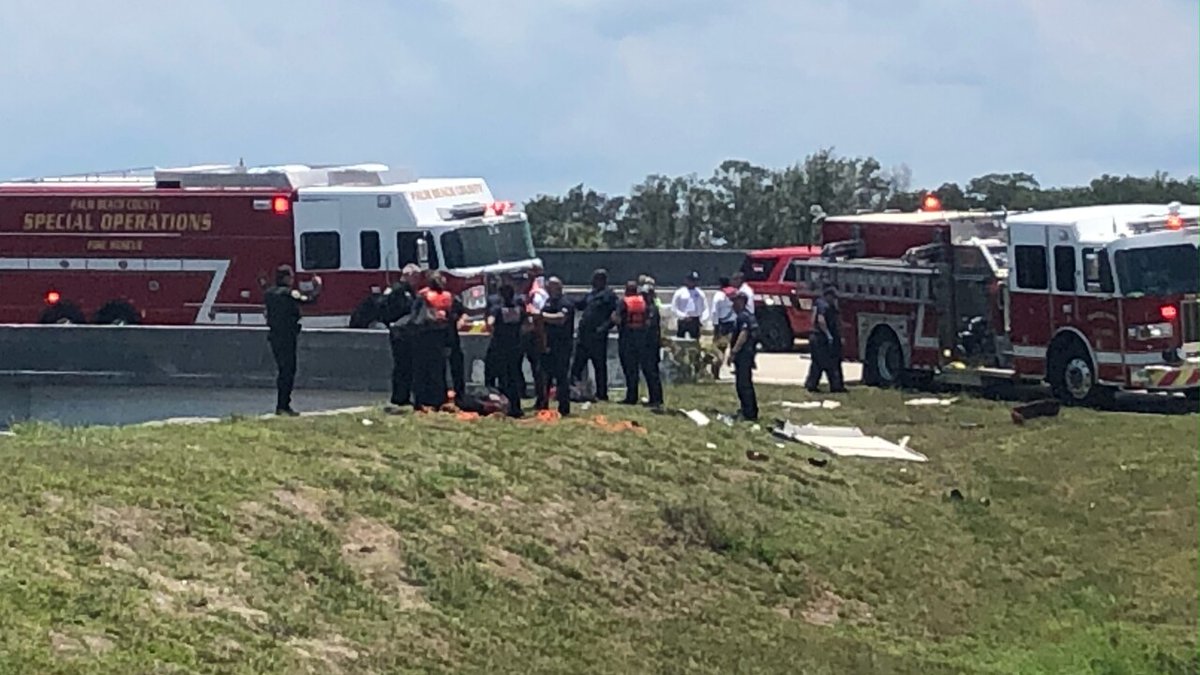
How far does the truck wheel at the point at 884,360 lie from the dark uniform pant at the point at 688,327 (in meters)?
3.23

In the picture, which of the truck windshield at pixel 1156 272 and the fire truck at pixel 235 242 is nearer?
the truck windshield at pixel 1156 272

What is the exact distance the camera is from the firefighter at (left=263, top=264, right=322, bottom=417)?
2059 centimetres

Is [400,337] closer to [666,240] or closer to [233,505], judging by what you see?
[233,505]

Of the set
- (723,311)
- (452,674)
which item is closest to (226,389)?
(723,311)

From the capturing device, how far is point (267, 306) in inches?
812

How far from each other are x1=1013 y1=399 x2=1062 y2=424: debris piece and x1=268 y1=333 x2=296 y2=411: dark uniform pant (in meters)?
9.15

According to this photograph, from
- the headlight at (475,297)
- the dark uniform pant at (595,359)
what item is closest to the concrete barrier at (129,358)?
the dark uniform pant at (595,359)

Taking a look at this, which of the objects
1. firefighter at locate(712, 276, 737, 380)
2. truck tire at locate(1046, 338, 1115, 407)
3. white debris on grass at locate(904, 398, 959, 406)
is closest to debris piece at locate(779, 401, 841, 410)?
white debris on grass at locate(904, 398, 959, 406)

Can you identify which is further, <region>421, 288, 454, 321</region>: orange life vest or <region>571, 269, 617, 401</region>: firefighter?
<region>571, 269, 617, 401</region>: firefighter

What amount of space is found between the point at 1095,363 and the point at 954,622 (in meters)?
11.8

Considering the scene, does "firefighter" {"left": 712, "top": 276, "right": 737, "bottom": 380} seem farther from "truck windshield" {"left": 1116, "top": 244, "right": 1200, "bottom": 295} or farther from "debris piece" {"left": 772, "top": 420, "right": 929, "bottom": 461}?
"truck windshield" {"left": 1116, "top": 244, "right": 1200, "bottom": 295}

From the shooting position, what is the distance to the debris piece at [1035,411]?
25.7 m

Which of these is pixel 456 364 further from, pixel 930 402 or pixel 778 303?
pixel 778 303

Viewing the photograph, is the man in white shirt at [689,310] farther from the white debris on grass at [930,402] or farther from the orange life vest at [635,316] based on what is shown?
the orange life vest at [635,316]
